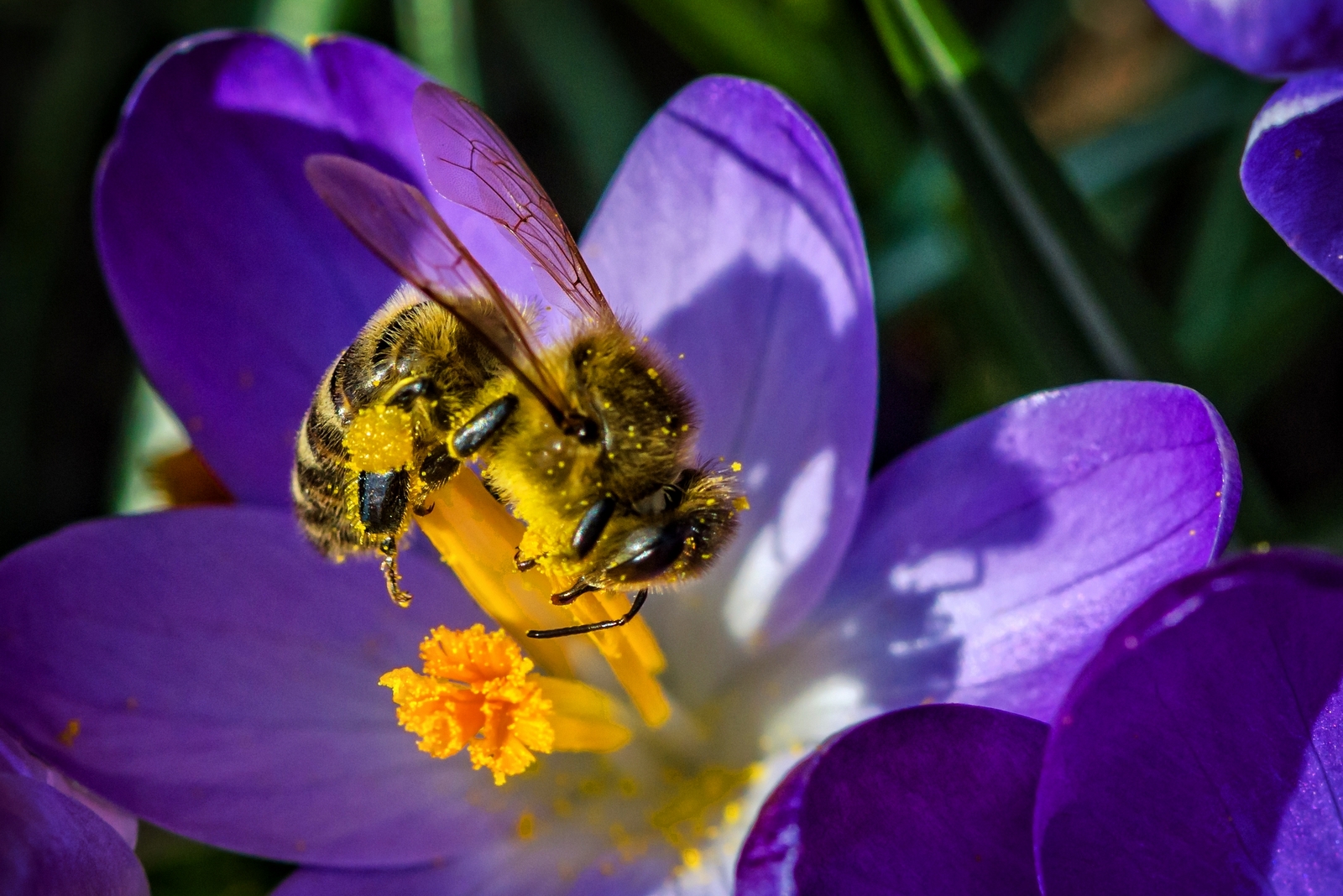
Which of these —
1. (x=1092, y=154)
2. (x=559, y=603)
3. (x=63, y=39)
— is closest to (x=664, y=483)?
(x=559, y=603)

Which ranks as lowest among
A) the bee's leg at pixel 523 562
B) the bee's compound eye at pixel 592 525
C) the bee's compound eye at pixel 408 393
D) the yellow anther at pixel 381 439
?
the bee's leg at pixel 523 562

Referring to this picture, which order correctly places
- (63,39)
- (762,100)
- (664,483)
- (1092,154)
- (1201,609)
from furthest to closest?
(63,39) < (1092,154) < (762,100) < (664,483) < (1201,609)

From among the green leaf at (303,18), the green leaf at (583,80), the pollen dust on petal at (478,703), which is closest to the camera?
the pollen dust on petal at (478,703)

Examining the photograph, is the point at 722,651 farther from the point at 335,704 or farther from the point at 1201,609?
the point at 1201,609

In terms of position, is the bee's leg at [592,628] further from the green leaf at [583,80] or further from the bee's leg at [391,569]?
the green leaf at [583,80]

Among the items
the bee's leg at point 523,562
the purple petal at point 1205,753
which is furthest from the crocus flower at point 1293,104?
the bee's leg at point 523,562

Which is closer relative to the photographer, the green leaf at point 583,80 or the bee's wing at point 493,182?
the bee's wing at point 493,182
